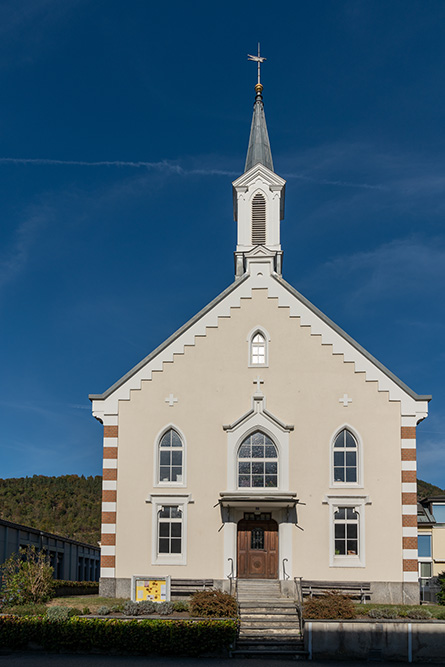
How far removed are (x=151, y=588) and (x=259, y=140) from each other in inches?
810

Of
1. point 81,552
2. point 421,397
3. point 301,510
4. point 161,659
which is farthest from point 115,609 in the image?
point 81,552

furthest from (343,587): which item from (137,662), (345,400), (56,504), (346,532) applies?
(56,504)

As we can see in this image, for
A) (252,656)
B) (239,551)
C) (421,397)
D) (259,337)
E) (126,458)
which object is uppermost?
(259,337)

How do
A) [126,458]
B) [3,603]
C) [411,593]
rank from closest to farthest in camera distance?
1. [3,603]
2. [411,593]
3. [126,458]

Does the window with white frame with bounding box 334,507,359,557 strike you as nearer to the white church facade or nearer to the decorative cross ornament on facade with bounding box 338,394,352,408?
the white church facade

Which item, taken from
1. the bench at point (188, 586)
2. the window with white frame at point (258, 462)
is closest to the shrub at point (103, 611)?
the bench at point (188, 586)

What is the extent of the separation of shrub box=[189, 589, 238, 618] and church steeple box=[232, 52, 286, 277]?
42.9 feet

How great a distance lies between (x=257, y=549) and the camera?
28219 millimetres

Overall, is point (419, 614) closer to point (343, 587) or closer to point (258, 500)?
point (343, 587)

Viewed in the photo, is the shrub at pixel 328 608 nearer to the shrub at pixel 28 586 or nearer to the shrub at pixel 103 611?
the shrub at pixel 103 611

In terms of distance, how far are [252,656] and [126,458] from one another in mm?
9869

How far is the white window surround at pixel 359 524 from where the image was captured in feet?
90.5

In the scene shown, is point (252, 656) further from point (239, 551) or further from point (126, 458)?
point (126, 458)

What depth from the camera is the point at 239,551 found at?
92.5 feet
